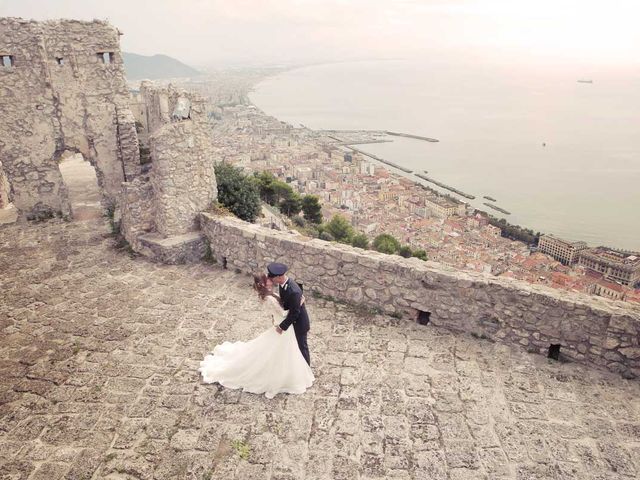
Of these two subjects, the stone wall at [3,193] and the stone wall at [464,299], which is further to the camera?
the stone wall at [3,193]

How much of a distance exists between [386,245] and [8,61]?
14250 mm

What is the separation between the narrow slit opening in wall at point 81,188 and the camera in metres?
10.2

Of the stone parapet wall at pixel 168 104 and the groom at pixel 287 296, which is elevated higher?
the stone parapet wall at pixel 168 104

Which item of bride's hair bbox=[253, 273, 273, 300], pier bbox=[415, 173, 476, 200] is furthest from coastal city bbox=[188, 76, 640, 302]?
bride's hair bbox=[253, 273, 273, 300]

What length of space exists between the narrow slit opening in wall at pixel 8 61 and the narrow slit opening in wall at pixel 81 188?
245cm

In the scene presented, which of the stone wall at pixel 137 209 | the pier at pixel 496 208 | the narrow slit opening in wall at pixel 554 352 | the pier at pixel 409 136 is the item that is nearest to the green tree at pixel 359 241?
the stone wall at pixel 137 209

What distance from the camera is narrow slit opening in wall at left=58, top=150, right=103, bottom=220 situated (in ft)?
33.4

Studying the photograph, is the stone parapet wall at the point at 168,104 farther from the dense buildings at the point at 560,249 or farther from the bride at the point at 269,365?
the dense buildings at the point at 560,249

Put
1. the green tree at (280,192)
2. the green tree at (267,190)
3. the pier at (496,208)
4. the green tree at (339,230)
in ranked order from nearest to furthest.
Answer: the green tree at (339,230), the green tree at (267,190), the green tree at (280,192), the pier at (496,208)

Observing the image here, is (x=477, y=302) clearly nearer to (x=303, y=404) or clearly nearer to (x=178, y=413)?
(x=303, y=404)

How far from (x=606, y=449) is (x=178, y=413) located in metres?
3.66

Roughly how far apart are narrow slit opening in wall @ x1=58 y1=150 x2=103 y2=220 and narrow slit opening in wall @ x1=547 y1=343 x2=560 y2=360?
896cm

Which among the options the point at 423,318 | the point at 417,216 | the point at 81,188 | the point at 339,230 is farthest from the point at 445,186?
the point at 423,318

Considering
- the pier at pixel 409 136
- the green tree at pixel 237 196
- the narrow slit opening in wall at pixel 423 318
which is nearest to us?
the narrow slit opening in wall at pixel 423 318
